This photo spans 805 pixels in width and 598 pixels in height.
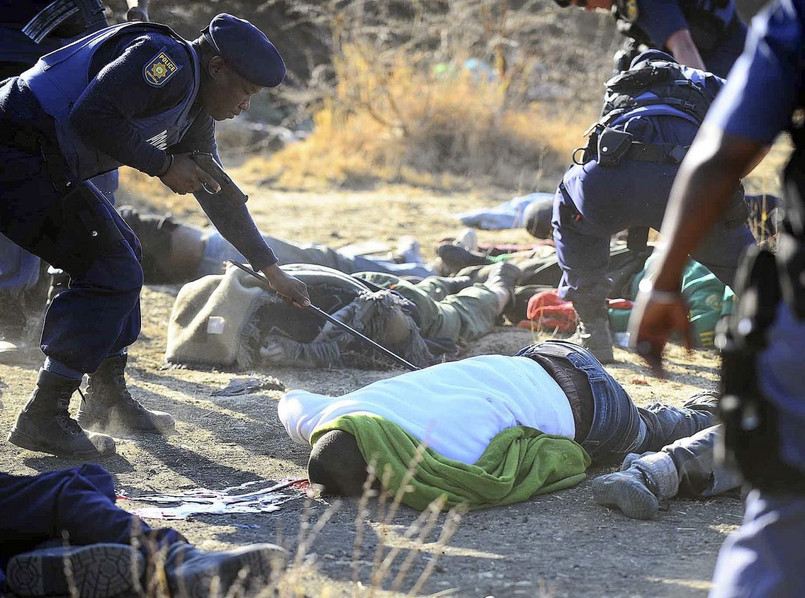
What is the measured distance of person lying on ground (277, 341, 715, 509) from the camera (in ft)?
9.61

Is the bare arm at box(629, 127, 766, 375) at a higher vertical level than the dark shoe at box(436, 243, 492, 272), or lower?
higher

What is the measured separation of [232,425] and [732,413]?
2.70 meters

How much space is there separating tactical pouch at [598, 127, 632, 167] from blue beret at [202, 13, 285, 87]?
1510 mm

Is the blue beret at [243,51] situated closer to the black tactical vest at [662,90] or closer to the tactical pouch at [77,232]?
the tactical pouch at [77,232]

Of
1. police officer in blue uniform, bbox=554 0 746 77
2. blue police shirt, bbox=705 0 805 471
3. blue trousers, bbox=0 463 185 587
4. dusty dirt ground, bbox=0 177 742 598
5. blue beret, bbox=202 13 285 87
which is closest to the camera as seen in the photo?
blue police shirt, bbox=705 0 805 471

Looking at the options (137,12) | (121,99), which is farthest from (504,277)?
(121,99)

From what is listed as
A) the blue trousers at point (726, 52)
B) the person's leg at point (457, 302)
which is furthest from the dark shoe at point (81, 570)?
the blue trousers at point (726, 52)

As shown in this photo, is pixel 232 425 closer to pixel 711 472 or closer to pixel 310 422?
pixel 310 422

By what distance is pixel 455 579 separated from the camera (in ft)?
8.17

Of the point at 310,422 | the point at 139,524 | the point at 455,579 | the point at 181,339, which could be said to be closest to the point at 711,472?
the point at 455,579

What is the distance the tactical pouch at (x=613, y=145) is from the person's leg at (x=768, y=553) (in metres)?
2.72

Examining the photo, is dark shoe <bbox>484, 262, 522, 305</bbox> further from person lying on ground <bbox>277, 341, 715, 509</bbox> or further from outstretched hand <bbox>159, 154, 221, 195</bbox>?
outstretched hand <bbox>159, 154, 221, 195</bbox>

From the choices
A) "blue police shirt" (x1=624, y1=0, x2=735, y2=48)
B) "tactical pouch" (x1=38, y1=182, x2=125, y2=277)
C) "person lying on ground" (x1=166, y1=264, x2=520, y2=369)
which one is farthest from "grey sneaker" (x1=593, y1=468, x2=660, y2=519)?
"blue police shirt" (x1=624, y1=0, x2=735, y2=48)

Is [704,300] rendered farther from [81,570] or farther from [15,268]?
[81,570]
